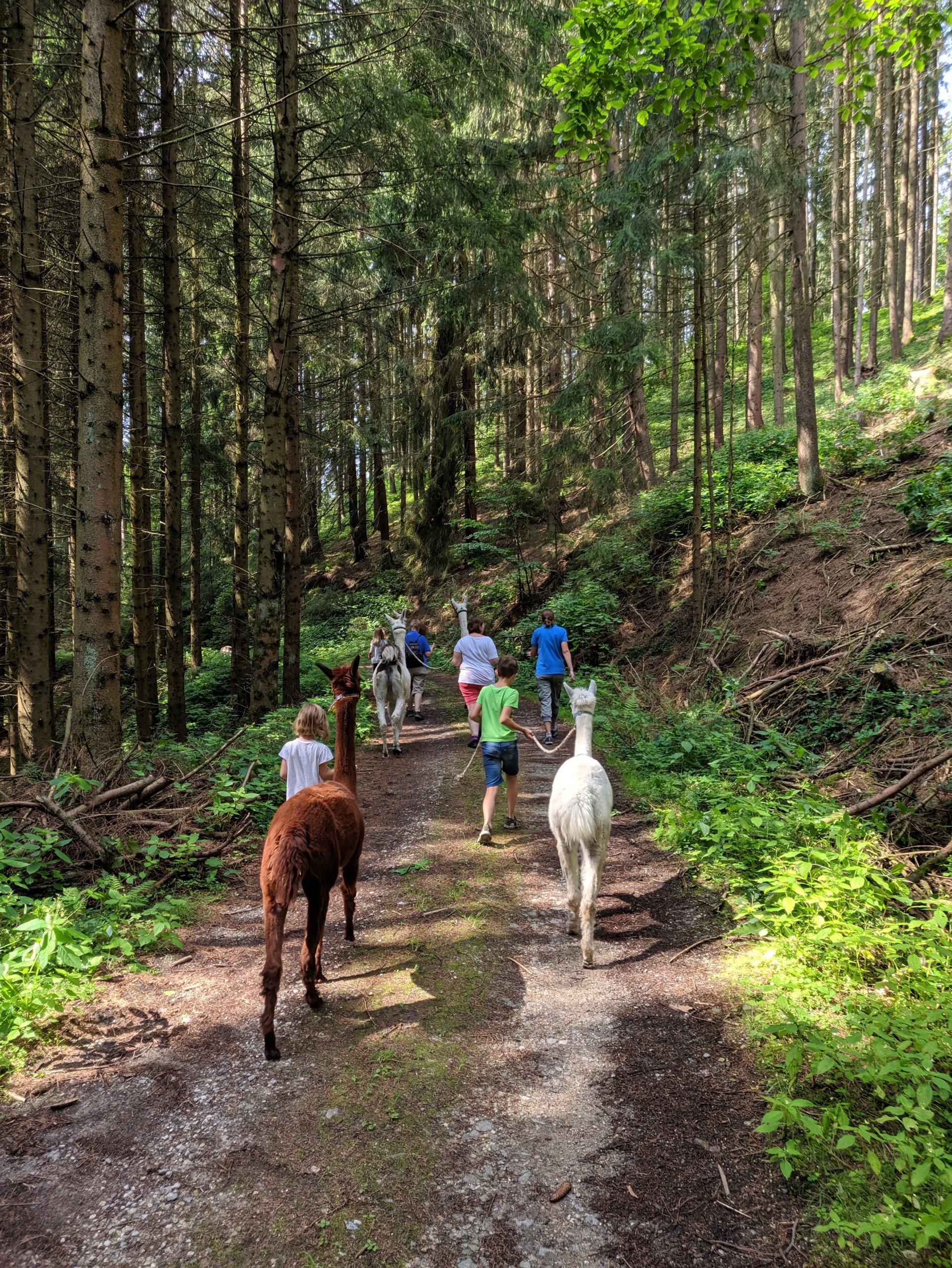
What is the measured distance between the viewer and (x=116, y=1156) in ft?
9.96

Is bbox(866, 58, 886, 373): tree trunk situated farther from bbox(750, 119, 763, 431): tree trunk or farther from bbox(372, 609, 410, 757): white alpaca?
bbox(372, 609, 410, 757): white alpaca

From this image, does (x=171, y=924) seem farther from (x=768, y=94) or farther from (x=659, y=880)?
(x=768, y=94)

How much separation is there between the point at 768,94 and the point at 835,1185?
16.0 metres

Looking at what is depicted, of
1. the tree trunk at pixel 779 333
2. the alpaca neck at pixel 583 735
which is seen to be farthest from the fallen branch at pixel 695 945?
the tree trunk at pixel 779 333

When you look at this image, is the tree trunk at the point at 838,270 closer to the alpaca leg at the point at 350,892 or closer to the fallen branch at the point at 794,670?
the fallen branch at the point at 794,670

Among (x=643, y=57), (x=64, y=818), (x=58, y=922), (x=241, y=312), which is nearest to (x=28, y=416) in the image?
(x=241, y=312)

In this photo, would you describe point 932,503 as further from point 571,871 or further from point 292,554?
point 292,554

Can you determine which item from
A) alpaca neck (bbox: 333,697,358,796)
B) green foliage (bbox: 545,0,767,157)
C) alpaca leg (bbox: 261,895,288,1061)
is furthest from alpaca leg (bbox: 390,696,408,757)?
green foliage (bbox: 545,0,767,157)

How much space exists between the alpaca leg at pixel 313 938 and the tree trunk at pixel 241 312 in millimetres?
9633

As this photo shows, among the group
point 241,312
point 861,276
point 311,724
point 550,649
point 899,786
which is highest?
point 861,276

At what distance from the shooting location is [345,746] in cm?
536

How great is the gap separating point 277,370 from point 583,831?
28.6 feet

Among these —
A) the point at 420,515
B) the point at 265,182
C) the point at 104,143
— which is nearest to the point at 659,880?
the point at 104,143

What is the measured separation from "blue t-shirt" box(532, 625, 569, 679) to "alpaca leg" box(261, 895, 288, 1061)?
734 centimetres
